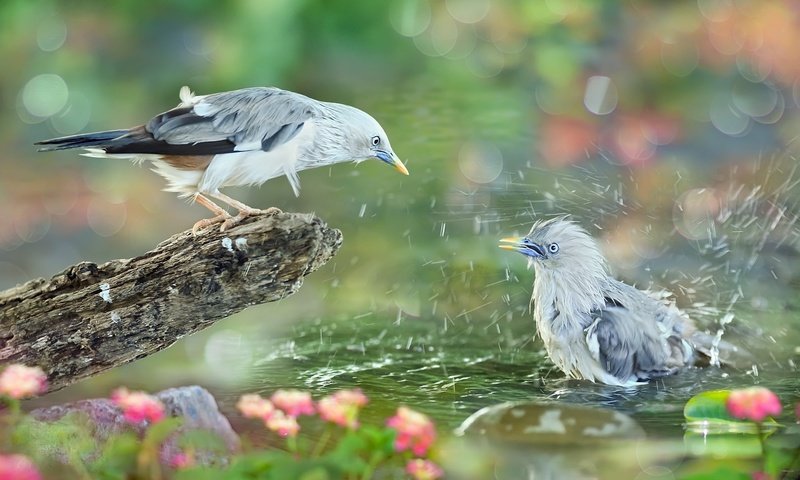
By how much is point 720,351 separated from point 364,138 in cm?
156

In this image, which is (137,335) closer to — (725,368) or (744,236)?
(725,368)

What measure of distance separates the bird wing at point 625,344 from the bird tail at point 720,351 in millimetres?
198

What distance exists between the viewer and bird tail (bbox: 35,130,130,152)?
2.59m

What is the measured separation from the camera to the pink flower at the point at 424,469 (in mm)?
1810

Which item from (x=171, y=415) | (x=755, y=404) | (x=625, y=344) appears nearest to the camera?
(x=755, y=404)

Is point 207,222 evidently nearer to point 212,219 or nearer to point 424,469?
point 212,219

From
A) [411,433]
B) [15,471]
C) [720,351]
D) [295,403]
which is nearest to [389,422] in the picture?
[411,433]

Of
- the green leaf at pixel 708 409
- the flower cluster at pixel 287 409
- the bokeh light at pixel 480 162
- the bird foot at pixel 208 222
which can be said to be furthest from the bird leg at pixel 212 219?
the bokeh light at pixel 480 162

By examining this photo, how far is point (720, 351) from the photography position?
3496 mm

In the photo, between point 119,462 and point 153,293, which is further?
point 153,293

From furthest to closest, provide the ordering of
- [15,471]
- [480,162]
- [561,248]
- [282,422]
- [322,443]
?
[480,162] < [561,248] < [322,443] < [282,422] < [15,471]

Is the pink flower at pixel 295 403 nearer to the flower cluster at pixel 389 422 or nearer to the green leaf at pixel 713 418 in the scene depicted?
the flower cluster at pixel 389 422

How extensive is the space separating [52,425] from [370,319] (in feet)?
6.59

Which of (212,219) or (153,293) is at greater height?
(212,219)
